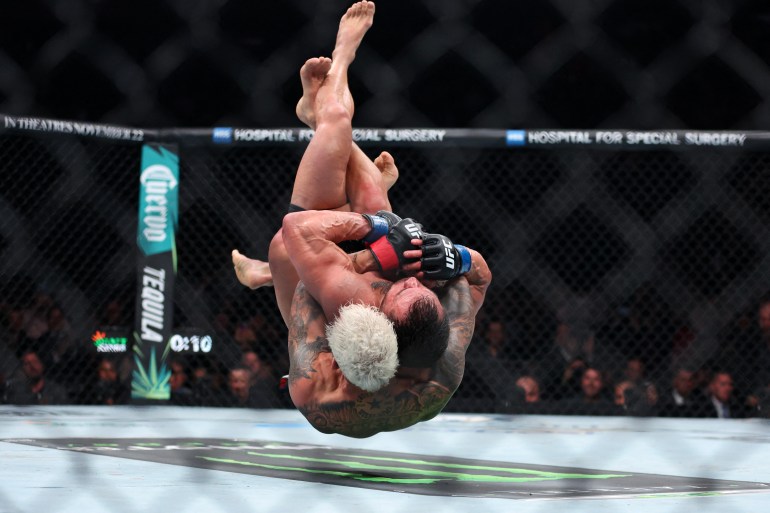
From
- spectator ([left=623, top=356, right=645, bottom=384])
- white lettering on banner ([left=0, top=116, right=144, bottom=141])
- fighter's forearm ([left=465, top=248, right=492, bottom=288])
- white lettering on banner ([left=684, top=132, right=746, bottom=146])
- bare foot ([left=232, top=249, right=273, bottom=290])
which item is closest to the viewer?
fighter's forearm ([left=465, top=248, right=492, bottom=288])

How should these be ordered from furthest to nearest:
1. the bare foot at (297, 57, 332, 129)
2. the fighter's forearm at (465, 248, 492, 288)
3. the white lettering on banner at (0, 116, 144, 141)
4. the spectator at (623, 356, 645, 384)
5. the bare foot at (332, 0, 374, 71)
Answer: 1. the spectator at (623, 356, 645, 384)
2. the white lettering on banner at (0, 116, 144, 141)
3. the bare foot at (332, 0, 374, 71)
4. the bare foot at (297, 57, 332, 129)
5. the fighter's forearm at (465, 248, 492, 288)

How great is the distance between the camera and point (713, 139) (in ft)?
13.6

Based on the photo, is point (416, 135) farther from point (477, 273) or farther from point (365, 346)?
point (365, 346)

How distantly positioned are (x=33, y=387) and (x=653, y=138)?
2.84 m

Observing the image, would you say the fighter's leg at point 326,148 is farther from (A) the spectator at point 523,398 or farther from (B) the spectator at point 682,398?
(B) the spectator at point 682,398

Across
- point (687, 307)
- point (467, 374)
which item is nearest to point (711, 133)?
point (687, 307)

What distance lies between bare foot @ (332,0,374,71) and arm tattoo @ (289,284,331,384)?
87 centimetres

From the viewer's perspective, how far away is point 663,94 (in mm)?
5059

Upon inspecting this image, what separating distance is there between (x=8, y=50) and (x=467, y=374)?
257 centimetres

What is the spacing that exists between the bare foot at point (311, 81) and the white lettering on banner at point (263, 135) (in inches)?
58.4

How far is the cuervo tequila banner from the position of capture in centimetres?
432

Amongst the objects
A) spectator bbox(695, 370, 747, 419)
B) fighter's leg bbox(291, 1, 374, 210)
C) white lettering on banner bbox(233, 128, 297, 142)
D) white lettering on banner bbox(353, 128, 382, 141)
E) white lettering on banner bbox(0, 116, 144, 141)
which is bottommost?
spectator bbox(695, 370, 747, 419)

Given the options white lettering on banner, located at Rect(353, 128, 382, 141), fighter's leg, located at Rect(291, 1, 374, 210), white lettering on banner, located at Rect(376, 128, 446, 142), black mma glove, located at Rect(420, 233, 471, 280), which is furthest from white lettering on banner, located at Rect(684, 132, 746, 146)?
black mma glove, located at Rect(420, 233, 471, 280)

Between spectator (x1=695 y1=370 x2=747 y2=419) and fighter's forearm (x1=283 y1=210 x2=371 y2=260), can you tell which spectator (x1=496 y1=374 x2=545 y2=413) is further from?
fighter's forearm (x1=283 y1=210 x2=371 y2=260)
